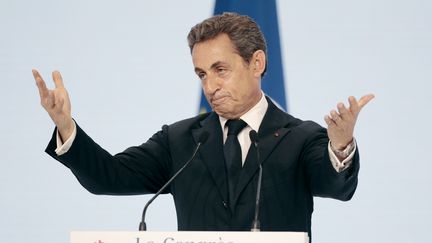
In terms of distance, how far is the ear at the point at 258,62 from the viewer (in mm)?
2873

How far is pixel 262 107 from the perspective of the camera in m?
2.89

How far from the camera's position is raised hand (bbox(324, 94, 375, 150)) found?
228cm

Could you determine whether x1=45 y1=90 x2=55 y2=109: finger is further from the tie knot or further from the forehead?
the tie knot

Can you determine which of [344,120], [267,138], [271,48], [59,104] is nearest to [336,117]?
[344,120]

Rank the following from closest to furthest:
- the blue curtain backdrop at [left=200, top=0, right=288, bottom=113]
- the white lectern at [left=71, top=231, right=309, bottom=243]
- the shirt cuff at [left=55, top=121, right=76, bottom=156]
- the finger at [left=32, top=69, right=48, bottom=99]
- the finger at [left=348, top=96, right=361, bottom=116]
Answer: the white lectern at [left=71, top=231, right=309, bottom=243] → the finger at [left=348, top=96, right=361, bottom=116] → the finger at [left=32, top=69, right=48, bottom=99] → the shirt cuff at [left=55, top=121, right=76, bottom=156] → the blue curtain backdrop at [left=200, top=0, right=288, bottom=113]

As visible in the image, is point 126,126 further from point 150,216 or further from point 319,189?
point 319,189

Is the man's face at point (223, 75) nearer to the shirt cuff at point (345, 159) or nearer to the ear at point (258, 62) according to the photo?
the ear at point (258, 62)

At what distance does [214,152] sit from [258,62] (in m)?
0.36

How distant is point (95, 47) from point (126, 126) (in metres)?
0.42

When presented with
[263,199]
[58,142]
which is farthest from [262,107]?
[58,142]

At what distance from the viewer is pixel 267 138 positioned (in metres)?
2.79

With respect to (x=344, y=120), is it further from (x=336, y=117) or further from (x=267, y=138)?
(x=267, y=138)

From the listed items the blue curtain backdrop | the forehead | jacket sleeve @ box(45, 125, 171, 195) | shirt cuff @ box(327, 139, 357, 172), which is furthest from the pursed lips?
the blue curtain backdrop

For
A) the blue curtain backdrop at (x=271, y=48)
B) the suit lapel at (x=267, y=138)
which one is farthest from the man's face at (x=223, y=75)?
the blue curtain backdrop at (x=271, y=48)
